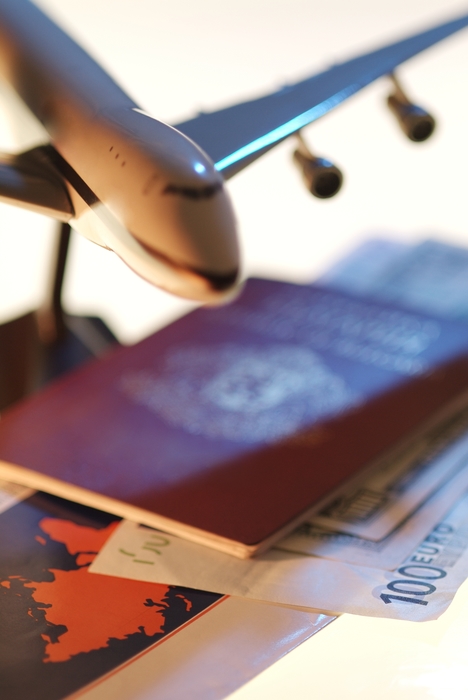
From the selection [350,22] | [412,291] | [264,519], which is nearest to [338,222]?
[412,291]

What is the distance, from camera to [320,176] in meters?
0.47

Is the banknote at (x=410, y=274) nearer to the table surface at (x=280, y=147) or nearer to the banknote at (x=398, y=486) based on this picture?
the table surface at (x=280, y=147)

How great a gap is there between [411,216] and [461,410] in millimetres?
362

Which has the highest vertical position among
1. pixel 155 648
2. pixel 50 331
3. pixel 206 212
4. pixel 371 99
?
pixel 371 99

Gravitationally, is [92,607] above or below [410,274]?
below

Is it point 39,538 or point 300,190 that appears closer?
point 39,538

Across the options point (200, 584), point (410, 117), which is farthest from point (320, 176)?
point (200, 584)

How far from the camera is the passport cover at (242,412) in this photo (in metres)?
0.46

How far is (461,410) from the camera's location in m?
0.57

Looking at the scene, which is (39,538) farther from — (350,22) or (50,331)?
(350,22)

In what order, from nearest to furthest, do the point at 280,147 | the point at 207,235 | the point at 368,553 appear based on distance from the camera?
the point at 207,235
the point at 368,553
the point at 280,147

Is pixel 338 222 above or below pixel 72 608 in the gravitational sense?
above

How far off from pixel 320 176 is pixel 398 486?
0.19 meters

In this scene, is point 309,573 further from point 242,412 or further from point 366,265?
point 366,265
